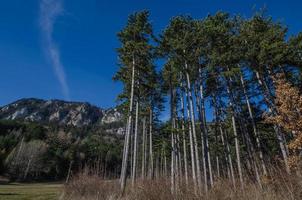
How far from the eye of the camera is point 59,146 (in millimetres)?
57406

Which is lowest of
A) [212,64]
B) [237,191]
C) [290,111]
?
[237,191]

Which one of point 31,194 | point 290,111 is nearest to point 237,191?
point 290,111

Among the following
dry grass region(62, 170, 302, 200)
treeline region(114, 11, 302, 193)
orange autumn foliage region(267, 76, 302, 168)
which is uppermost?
treeline region(114, 11, 302, 193)

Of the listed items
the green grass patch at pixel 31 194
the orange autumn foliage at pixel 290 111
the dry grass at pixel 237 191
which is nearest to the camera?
the dry grass at pixel 237 191

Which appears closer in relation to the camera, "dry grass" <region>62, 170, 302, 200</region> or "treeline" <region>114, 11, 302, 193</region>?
"dry grass" <region>62, 170, 302, 200</region>

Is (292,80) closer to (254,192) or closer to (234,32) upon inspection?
(234,32)

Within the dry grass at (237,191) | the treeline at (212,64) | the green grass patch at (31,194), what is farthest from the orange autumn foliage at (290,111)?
the green grass patch at (31,194)

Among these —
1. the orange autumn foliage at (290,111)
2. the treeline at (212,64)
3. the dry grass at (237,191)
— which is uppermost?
the treeline at (212,64)

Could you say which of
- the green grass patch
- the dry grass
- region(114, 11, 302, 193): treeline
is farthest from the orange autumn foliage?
the green grass patch

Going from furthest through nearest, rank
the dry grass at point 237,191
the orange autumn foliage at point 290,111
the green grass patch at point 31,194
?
1. the green grass patch at point 31,194
2. the orange autumn foliage at point 290,111
3. the dry grass at point 237,191

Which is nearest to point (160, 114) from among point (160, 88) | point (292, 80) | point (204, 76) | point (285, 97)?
point (160, 88)

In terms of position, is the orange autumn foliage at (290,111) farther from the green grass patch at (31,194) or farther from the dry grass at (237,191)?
the green grass patch at (31,194)

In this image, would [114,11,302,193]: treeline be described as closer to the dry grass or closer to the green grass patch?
the green grass patch

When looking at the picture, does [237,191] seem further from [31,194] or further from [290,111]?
[31,194]
